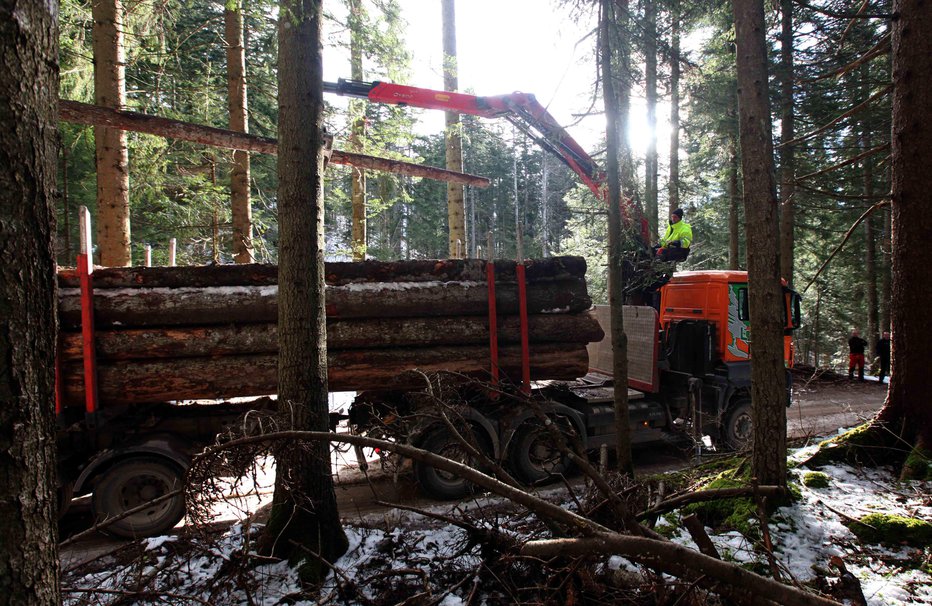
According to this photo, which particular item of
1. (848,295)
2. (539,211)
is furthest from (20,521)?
(539,211)

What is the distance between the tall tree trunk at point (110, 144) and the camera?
686 centimetres

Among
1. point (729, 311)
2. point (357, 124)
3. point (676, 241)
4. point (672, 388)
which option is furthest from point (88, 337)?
point (357, 124)

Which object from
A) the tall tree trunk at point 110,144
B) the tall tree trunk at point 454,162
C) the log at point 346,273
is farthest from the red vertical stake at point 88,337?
the tall tree trunk at point 454,162

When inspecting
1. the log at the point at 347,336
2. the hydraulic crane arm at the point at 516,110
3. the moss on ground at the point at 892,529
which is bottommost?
the moss on ground at the point at 892,529

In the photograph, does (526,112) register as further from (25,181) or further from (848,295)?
(848,295)

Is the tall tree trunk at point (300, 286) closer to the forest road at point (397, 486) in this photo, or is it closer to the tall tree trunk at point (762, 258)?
the forest road at point (397, 486)

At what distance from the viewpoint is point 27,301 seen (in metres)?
1.52

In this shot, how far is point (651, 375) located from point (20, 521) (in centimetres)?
700

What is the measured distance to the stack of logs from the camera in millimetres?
5195

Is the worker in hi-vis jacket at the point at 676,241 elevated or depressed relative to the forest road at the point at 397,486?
elevated

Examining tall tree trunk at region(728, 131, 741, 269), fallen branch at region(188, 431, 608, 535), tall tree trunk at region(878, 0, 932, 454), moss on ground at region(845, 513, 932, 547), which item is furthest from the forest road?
tall tree trunk at region(728, 131, 741, 269)

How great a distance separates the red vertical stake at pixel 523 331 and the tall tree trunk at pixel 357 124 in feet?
11.8

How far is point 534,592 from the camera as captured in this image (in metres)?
3.04

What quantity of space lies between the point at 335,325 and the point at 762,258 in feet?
14.3
